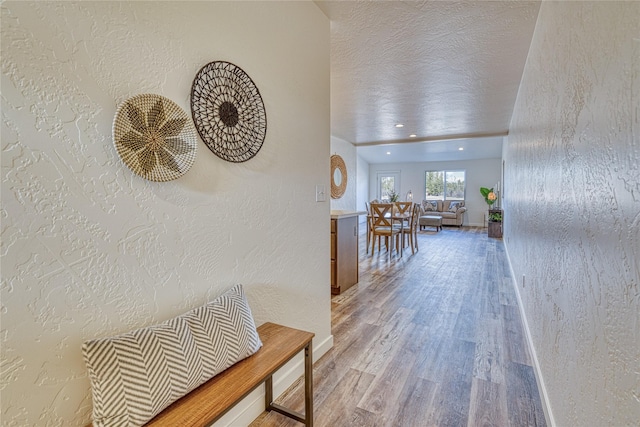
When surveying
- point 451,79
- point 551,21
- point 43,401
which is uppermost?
point 451,79

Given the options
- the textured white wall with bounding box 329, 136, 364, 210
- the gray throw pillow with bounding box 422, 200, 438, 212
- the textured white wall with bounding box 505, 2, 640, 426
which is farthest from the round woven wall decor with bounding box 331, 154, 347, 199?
the textured white wall with bounding box 505, 2, 640, 426

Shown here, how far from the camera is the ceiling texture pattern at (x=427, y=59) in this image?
198 cm

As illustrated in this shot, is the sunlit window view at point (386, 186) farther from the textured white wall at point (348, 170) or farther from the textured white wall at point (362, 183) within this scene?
the textured white wall at point (348, 170)

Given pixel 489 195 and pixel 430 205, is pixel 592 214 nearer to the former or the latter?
pixel 489 195

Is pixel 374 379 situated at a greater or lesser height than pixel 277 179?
lesser

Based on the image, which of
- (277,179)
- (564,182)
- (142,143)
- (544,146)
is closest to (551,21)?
(544,146)

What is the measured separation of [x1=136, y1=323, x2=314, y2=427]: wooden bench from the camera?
3.13 ft

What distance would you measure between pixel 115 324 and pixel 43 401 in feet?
0.80

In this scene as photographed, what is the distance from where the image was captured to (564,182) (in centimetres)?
126

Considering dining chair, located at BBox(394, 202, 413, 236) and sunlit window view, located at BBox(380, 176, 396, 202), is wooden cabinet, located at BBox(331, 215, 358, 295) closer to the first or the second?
dining chair, located at BBox(394, 202, 413, 236)

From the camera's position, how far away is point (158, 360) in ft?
3.17

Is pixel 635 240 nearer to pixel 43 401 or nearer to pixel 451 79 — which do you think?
pixel 43 401

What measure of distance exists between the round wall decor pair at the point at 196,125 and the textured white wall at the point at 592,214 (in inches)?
51.9

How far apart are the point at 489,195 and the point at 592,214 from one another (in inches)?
335
